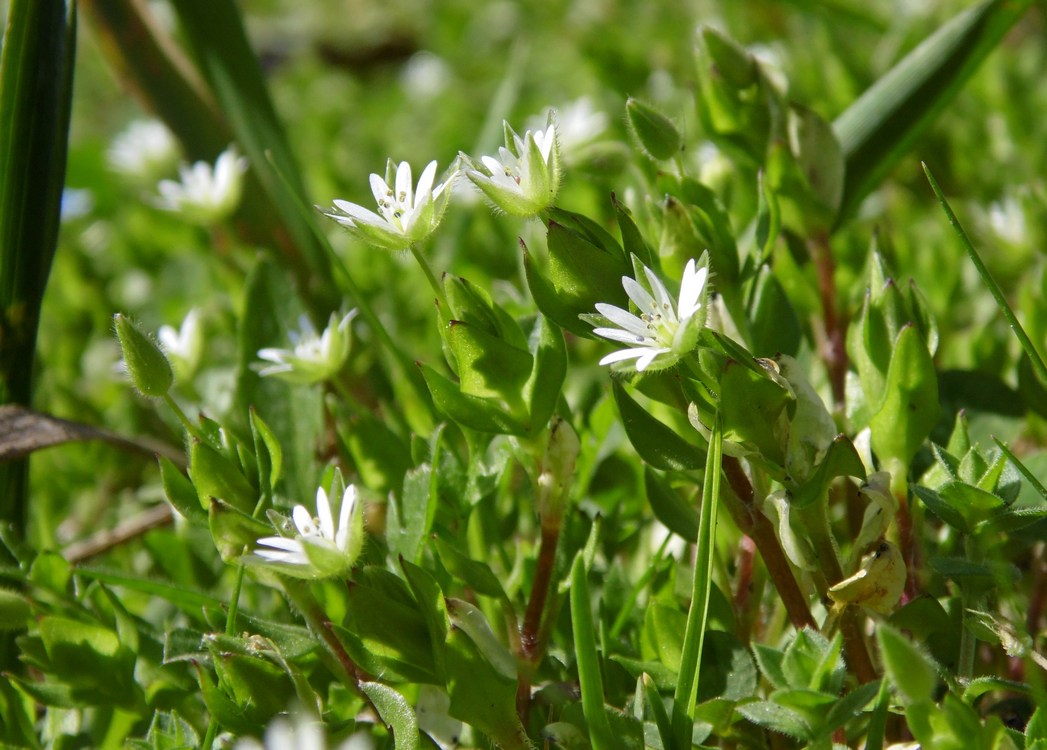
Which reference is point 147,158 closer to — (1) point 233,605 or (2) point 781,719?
(1) point 233,605

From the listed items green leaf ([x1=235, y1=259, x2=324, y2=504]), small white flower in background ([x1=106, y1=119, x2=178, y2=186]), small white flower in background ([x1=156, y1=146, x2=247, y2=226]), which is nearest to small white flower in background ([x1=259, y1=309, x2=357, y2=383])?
green leaf ([x1=235, y1=259, x2=324, y2=504])

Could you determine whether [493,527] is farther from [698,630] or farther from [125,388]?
[125,388]

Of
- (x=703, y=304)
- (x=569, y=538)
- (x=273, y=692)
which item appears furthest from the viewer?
(x=569, y=538)

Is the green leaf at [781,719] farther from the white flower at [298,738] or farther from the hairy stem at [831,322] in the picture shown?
the hairy stem at [831,322]

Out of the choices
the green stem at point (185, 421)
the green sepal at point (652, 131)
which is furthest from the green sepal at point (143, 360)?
the green sepal at point (652, 131)

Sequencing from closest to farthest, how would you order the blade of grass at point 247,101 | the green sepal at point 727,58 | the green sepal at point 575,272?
the green sepal at point 575,272 < the green sepal at point 727,58 < the blade of grass at point 247,101

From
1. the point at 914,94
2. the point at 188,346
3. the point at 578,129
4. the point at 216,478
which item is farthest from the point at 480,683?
the point at 578,129

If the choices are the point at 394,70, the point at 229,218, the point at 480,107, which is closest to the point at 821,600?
the point at 229,218
